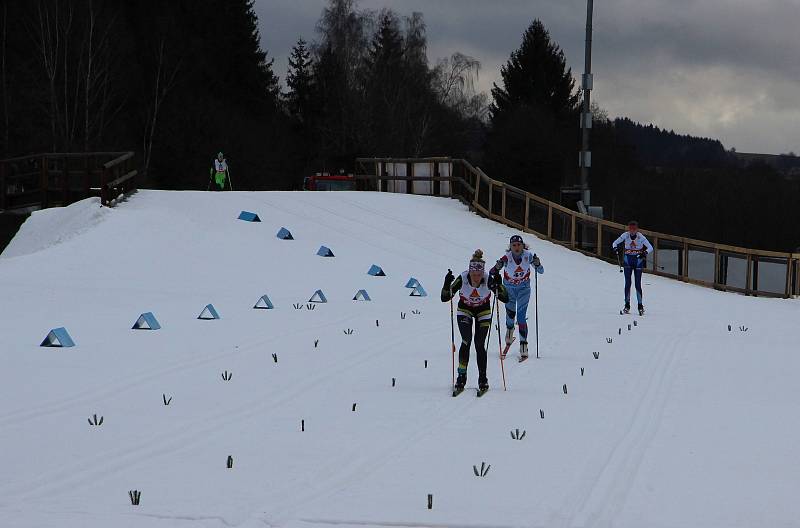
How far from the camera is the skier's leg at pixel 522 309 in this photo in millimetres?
14414

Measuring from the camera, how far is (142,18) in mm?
58719

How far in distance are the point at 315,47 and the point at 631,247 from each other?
2055 inches

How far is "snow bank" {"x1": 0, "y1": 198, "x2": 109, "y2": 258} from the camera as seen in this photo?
24.6m

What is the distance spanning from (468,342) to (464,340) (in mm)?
153

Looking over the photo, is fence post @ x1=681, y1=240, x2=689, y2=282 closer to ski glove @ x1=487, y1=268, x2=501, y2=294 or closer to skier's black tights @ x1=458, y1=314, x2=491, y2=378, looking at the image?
ski glove @ x1=487, y1=268, x2=501, y2=294

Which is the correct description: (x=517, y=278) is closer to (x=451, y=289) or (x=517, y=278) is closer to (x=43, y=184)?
(x=451, y=289)

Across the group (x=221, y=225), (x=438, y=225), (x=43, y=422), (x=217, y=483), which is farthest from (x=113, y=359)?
(x=438, y=225)

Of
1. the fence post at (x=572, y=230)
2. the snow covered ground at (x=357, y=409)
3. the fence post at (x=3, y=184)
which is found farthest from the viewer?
the fence post at (x=572, y=230)

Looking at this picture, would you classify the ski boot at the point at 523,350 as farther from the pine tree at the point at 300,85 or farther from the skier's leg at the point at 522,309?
the pine tree at the point at 300,85

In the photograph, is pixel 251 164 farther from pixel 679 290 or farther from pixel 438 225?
pixel 679 290

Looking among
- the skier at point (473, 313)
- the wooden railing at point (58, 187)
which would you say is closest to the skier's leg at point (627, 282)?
the skier at point (473, 313)

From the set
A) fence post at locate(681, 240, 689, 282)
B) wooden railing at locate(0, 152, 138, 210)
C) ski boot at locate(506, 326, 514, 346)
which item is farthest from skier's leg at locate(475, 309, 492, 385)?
wooden railing at locate(0, 152, 138, 210)

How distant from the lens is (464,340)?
11.7 m

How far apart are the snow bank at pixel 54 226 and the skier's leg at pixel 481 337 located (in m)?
15.1
